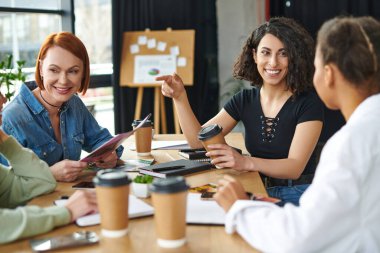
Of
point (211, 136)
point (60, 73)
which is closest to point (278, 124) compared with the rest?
point (211, 136)

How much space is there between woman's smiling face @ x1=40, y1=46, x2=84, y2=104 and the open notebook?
0.68m

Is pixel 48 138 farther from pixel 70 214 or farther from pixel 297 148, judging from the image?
pixel 297 148

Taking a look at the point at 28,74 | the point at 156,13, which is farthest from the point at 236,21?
the point at 28,74

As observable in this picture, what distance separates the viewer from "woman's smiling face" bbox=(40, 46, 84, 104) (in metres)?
2.17

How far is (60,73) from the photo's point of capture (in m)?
2.19

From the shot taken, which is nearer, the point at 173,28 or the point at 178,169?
the point at 178,169

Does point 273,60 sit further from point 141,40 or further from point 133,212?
point 141,40

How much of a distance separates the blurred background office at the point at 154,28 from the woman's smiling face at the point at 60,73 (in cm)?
245

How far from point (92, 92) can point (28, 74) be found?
0.79m

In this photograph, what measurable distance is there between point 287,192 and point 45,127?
3.41 ft

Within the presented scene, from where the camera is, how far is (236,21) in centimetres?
553

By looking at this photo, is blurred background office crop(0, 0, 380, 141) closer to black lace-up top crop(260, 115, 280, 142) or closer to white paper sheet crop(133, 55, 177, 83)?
white paper sheet crop(133, 55, 177, 83)

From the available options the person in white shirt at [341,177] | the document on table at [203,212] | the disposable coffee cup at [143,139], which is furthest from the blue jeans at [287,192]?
the person in white shirt at [341,177]

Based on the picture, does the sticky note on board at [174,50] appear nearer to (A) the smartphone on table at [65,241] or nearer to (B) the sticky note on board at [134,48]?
(B) the sticky note on board at [134,48]
